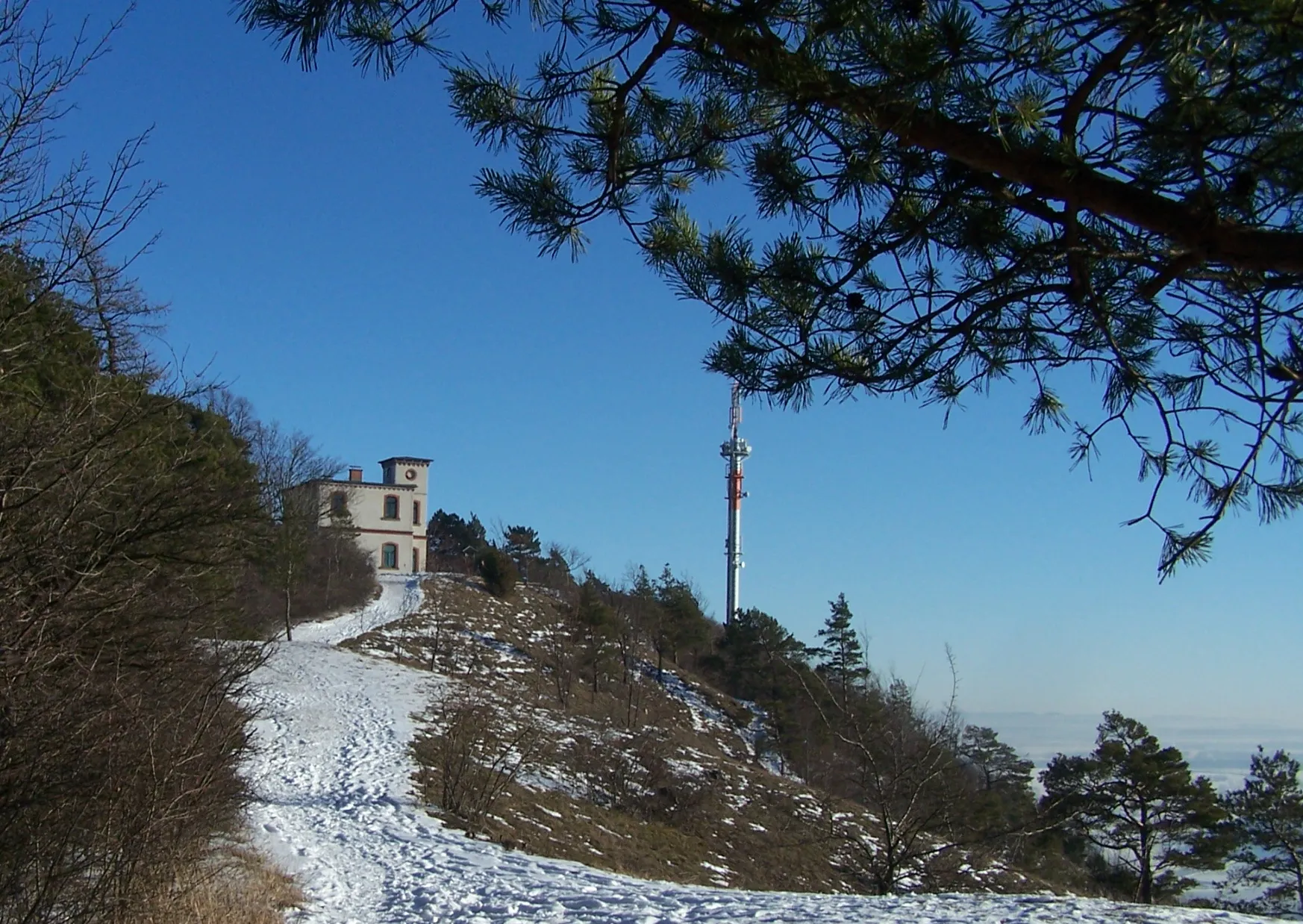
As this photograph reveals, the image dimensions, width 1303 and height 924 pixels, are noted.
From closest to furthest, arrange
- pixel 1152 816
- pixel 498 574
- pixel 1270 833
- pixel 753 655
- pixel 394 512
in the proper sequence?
pixel 1270 833
pixel 1152 816
pixel 753 655
pixel 498 574
pixel 394 512

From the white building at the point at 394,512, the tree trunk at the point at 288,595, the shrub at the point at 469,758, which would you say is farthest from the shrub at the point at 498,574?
the shrub at the point at 469,758

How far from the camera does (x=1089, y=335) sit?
15.5ft

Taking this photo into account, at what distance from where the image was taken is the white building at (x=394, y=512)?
6519 cm

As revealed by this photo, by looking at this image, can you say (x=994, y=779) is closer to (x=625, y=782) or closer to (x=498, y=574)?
(x=625, y=782)

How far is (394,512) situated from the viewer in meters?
66.6

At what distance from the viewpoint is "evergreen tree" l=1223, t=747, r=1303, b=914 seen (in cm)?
1484

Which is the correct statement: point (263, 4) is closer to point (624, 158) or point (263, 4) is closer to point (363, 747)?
point (624, 158)

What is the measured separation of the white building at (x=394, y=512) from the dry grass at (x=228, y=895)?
54.7m

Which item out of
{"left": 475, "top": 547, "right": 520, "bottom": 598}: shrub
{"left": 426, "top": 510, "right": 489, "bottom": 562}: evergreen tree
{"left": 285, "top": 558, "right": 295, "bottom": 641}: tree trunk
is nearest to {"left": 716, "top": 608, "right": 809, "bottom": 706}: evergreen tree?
{"left": 475, "top": 547, "right": 520, "bottom": 598}: shrub

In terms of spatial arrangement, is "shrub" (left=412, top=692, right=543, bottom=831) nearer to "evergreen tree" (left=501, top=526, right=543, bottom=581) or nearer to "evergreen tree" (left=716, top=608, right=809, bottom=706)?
"evergreen tree" (left=716, top=608, right=809, bottom=706)

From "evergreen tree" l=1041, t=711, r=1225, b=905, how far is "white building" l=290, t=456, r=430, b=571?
50121 millimetres

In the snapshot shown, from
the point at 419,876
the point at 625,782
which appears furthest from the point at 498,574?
the point at 419,876

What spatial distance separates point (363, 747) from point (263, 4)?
19.8 metres

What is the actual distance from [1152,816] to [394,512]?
54695 millimetres
